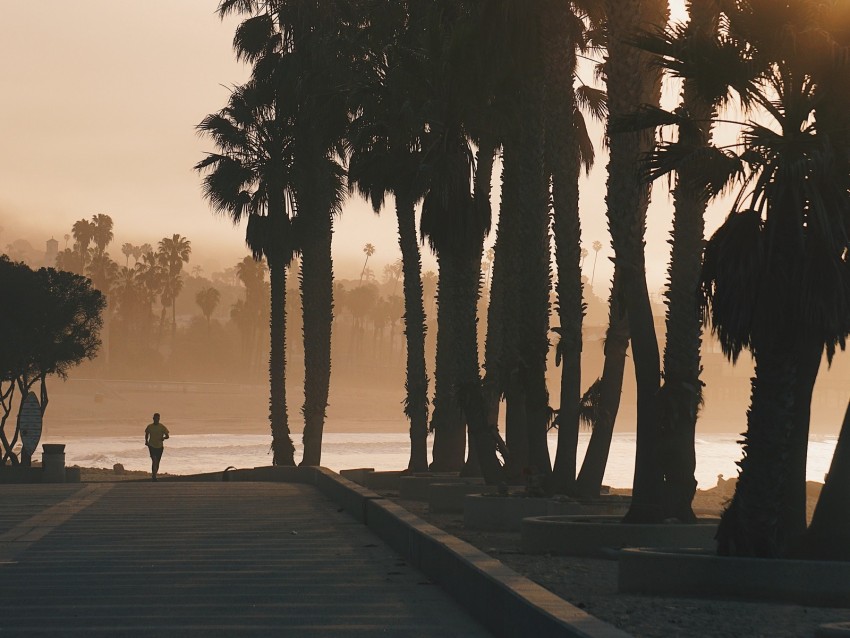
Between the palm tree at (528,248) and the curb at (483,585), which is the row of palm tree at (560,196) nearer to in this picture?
the palm tree at (528,248)

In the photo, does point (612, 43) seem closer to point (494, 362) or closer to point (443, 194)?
A: point (443, 194)

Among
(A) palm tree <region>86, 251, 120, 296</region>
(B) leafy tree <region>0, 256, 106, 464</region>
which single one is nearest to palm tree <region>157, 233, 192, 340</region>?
(A) palm tree <region>86, 251, 120, 296</region>

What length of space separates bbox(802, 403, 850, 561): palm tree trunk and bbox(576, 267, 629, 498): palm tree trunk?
9.21m

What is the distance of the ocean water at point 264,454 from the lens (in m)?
94.8

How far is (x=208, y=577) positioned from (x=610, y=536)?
16.5 ft

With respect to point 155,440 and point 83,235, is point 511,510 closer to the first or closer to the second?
point 155,440

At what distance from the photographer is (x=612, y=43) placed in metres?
17.7

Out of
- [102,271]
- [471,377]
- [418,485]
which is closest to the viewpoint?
[471,377]

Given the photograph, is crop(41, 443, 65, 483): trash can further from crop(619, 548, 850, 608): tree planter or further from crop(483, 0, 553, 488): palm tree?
crop(619, 548, 850, 608): tree planter

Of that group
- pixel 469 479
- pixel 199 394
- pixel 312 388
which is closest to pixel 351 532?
pixel 469 479

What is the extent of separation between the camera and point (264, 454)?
111m

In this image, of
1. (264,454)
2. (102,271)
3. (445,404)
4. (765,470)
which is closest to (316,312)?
(445,404)

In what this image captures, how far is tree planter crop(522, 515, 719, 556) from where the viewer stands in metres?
15.3

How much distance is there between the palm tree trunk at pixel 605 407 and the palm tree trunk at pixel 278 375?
68.2ft
